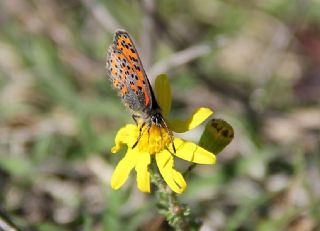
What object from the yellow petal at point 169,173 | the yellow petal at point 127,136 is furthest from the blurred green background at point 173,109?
the yellow petal at point 169,173

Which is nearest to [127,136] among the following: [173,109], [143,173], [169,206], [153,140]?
[153,140]

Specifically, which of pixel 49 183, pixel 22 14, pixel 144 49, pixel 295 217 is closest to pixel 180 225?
pixel 295 217

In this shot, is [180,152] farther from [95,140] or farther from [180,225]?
[95,140]

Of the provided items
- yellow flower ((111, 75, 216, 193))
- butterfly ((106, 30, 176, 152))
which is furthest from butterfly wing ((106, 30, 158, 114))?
yellow flower ((111, 75, 216, 193))

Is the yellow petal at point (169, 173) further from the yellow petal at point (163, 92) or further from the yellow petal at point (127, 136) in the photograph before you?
the yellow petal at point (163, 92)

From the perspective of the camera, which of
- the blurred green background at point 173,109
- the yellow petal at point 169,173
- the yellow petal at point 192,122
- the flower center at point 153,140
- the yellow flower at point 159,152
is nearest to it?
the yellow petal at point 169,173

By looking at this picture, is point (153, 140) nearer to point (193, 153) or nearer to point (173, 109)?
point (193, 153)

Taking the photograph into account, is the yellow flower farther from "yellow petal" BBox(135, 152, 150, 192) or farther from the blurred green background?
the blurred green background
